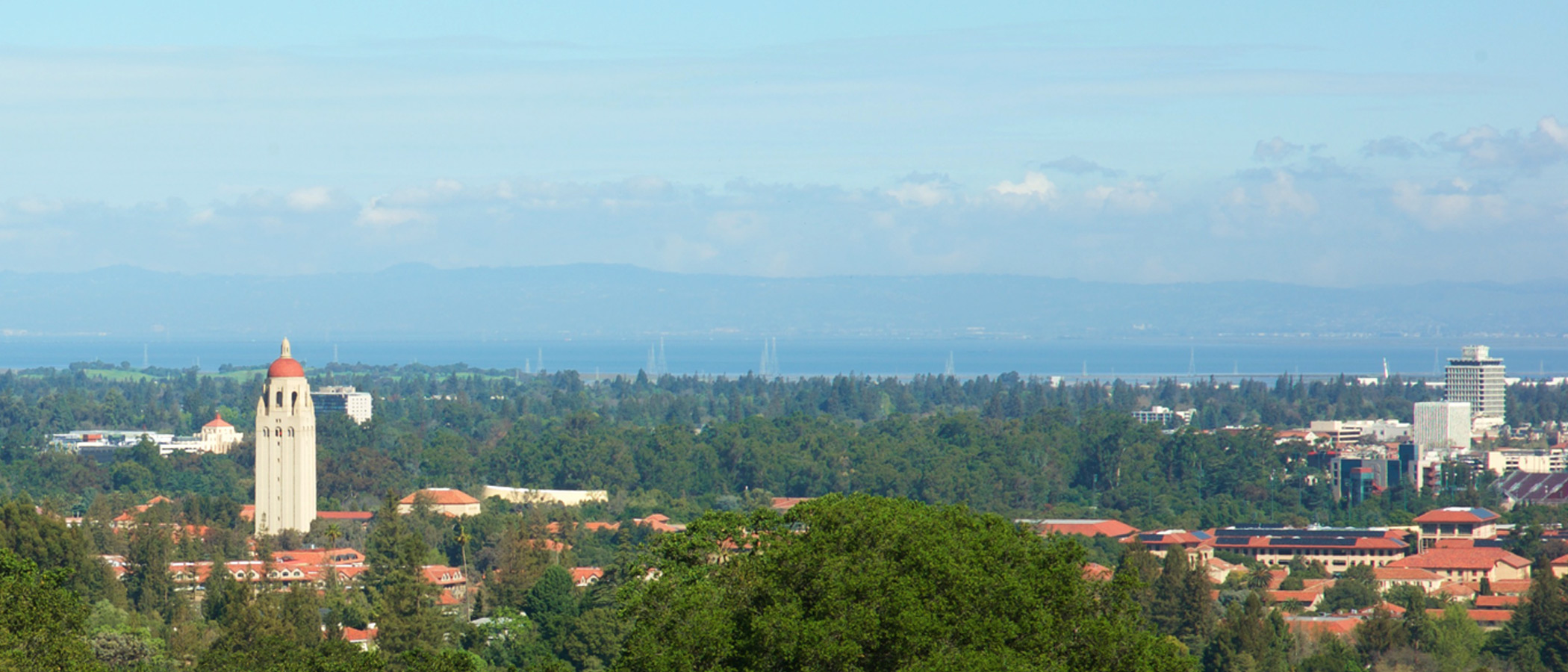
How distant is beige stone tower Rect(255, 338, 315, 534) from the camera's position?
231ft

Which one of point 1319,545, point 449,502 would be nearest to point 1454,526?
point 1319,545

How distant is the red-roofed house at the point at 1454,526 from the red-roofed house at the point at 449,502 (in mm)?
34538

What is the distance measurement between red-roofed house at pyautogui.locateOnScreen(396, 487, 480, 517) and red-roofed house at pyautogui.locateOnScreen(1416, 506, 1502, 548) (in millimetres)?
34538

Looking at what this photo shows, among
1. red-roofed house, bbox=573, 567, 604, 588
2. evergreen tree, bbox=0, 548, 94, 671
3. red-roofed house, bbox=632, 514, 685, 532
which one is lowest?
red-roofed house, bbox=632, 514, 685, 532

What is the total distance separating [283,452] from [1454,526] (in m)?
40.7

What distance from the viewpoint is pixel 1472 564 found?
64562mm

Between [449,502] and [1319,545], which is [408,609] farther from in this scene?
[1319,545]

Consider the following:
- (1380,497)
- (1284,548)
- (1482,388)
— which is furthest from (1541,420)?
(1284,548)

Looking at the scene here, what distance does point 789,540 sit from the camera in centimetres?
2416

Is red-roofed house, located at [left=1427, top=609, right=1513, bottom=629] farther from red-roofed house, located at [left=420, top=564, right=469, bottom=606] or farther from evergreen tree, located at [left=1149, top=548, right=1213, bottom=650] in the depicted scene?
red-roofed house, located at [left=420, top=564, right=469, bottom=606]

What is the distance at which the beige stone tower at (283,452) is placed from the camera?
7044 cm

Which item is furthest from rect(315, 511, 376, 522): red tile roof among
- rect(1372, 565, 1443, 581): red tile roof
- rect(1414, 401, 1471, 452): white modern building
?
rect(1414, 401, 1471, 452): white modern building

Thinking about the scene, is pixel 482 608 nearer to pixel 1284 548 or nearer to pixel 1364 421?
pixel 1284 548

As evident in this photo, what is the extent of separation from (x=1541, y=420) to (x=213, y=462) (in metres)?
95.1
